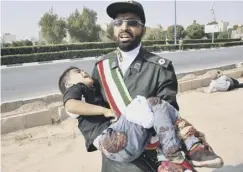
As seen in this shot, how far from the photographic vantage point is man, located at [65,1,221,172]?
1.62 m

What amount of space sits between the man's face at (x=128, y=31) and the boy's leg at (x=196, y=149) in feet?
1.28

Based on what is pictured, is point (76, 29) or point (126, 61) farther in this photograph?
point (76, 29)

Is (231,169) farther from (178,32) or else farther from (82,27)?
(178,32)

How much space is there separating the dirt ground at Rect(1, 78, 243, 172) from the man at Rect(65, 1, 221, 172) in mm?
2363

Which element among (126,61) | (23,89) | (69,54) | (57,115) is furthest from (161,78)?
(69,54)

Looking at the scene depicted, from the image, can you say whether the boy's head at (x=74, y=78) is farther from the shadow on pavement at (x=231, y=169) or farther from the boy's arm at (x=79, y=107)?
the shadow on pavement at (x=231, y=169)

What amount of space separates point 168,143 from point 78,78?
0.56 meters

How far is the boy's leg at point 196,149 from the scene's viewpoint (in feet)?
4.64

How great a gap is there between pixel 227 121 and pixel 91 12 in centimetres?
3232

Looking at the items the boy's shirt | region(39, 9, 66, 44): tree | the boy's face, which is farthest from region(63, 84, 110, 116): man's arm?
region(39, 9, 66, 44): tree

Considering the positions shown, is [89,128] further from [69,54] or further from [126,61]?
[69,54]

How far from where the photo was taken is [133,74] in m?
1.68

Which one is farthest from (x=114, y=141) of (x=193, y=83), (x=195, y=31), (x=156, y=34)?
(x=195, y=31)

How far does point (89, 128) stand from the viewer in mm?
1639
